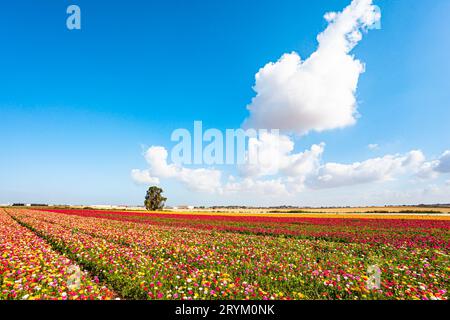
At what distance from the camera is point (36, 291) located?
4859mm

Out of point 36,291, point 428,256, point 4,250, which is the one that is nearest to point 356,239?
point 428,256

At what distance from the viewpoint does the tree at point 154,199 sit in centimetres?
9100

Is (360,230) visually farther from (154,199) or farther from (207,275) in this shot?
(154,199)

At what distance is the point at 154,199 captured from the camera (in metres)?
91.6

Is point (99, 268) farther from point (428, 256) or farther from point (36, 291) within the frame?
point (428, 256)

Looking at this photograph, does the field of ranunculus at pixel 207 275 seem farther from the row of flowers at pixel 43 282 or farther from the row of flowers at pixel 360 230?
the row of flowers at pixel 360 230

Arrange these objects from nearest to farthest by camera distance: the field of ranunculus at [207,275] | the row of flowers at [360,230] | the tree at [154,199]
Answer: the field of ranunculus at [207,275], the row of flowers at [360,230], the tree at [154,199]

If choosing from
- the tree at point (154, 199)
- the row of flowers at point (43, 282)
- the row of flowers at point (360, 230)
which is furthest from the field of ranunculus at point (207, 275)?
the tree at point (154, 199)

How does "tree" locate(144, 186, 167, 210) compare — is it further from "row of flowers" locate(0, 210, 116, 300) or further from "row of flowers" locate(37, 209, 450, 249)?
"row of flowers" locate(0, 210, 116, 300)

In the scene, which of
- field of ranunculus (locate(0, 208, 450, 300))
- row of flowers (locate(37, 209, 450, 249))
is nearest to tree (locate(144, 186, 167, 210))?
row of flowers (locate(37, 209, 450, 249))

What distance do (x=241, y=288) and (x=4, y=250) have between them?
29.0ft
